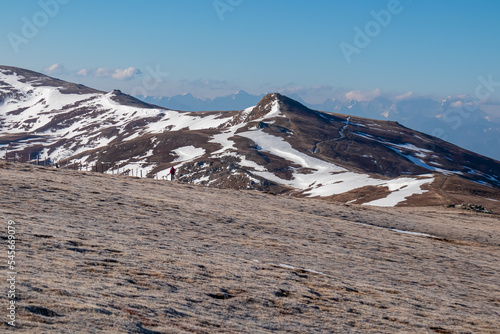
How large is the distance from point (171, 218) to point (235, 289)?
12896 millimetres

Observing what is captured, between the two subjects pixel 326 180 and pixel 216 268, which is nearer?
pixel 216 268

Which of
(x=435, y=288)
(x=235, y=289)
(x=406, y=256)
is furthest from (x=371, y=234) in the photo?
(x=235, y=289)

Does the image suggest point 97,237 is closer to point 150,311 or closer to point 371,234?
point 150,311

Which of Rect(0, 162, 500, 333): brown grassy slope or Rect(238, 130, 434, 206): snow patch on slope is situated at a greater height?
Rect(238, 130, 434, 206): snow patch on slope

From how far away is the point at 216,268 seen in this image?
18.5 m

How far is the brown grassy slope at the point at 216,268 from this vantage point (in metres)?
12.7

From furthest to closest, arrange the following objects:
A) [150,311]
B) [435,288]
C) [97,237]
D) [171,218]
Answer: [171,218] < [435,288] < [97,237] < [150,311]

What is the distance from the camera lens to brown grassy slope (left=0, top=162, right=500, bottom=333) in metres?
12.7

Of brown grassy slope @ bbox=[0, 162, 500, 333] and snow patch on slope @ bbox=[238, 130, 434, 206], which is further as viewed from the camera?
snow patch on slope @ bbox=[238, 130, 434, 206]

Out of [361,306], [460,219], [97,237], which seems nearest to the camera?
[361,306]

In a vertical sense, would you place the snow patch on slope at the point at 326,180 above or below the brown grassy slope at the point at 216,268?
above

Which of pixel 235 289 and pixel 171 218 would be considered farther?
pixel 171 218

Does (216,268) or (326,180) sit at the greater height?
(326,180)

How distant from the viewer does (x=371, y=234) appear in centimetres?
3488
